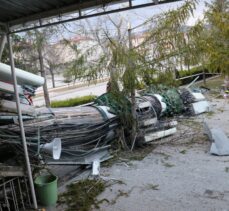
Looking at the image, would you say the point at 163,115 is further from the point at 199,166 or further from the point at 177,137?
the point at 199,166

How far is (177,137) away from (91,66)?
246 cm

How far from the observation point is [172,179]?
4.25 metres

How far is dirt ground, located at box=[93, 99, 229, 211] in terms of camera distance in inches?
140

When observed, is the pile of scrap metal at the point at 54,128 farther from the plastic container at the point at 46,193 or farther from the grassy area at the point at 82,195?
the grassy area at the point at 82,195

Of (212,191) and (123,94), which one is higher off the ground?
(123,94)

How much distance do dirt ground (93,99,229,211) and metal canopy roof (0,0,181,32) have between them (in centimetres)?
235

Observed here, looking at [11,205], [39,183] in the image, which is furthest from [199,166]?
[11,205]

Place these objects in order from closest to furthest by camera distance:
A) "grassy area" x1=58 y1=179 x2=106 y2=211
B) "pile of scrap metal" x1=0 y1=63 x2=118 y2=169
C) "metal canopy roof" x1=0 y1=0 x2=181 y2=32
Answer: "metal canopy roof" x1=0 y1=0 x2=181 y2=32 < "grassy area" x1=58 y1=179 x2=106 y2=211 < "pile of scrap metal" x1=0 y1=63 x2=118 y2=169

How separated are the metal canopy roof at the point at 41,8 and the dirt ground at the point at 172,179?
2.35 meters

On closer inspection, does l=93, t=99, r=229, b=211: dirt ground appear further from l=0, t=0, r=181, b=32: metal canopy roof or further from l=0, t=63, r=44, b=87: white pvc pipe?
l=0, t=0, r=181, b=32: metal canopy roof

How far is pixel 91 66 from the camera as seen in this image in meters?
5.60

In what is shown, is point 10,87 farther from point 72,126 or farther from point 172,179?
point 172,179

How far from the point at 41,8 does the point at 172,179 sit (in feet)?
9.73

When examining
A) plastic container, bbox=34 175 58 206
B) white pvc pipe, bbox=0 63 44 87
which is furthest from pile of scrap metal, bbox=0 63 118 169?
plastic container, bbox=34 175 58 206
